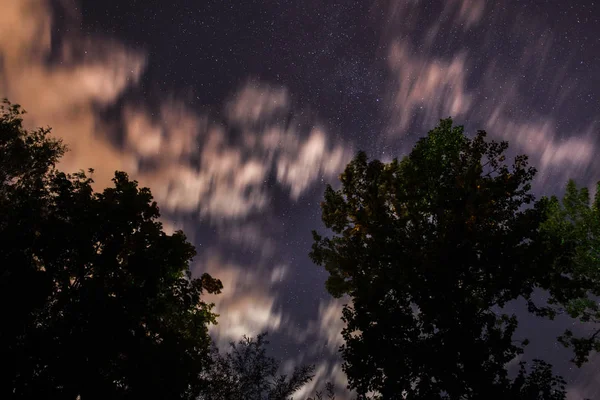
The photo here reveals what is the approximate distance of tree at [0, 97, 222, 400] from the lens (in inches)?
452

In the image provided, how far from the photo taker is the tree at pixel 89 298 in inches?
452

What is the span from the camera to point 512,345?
41.4ft

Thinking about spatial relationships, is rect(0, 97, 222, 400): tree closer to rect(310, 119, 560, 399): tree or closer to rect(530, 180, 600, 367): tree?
rect(310, 119, 560, 399): tree

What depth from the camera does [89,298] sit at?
12.3 m

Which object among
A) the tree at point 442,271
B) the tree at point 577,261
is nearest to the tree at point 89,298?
the tree at point 442,271

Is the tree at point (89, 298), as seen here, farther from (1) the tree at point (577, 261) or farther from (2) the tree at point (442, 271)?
(1) the tree at point (577, 261)

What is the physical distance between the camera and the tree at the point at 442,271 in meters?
12.3

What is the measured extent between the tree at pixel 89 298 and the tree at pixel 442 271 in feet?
25.8

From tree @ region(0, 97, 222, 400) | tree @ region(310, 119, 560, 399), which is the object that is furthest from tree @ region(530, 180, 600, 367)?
tree @ region(0, 97, 222, 400)

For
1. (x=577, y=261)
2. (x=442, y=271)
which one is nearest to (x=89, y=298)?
(x=442, y=271)

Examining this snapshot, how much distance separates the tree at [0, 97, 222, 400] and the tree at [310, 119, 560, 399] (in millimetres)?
7850

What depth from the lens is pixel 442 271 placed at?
42.4 ft

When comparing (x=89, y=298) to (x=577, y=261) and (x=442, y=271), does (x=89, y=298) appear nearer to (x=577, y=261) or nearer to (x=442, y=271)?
(x=442, y=271)

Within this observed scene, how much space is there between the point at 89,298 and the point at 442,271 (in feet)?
43.8
